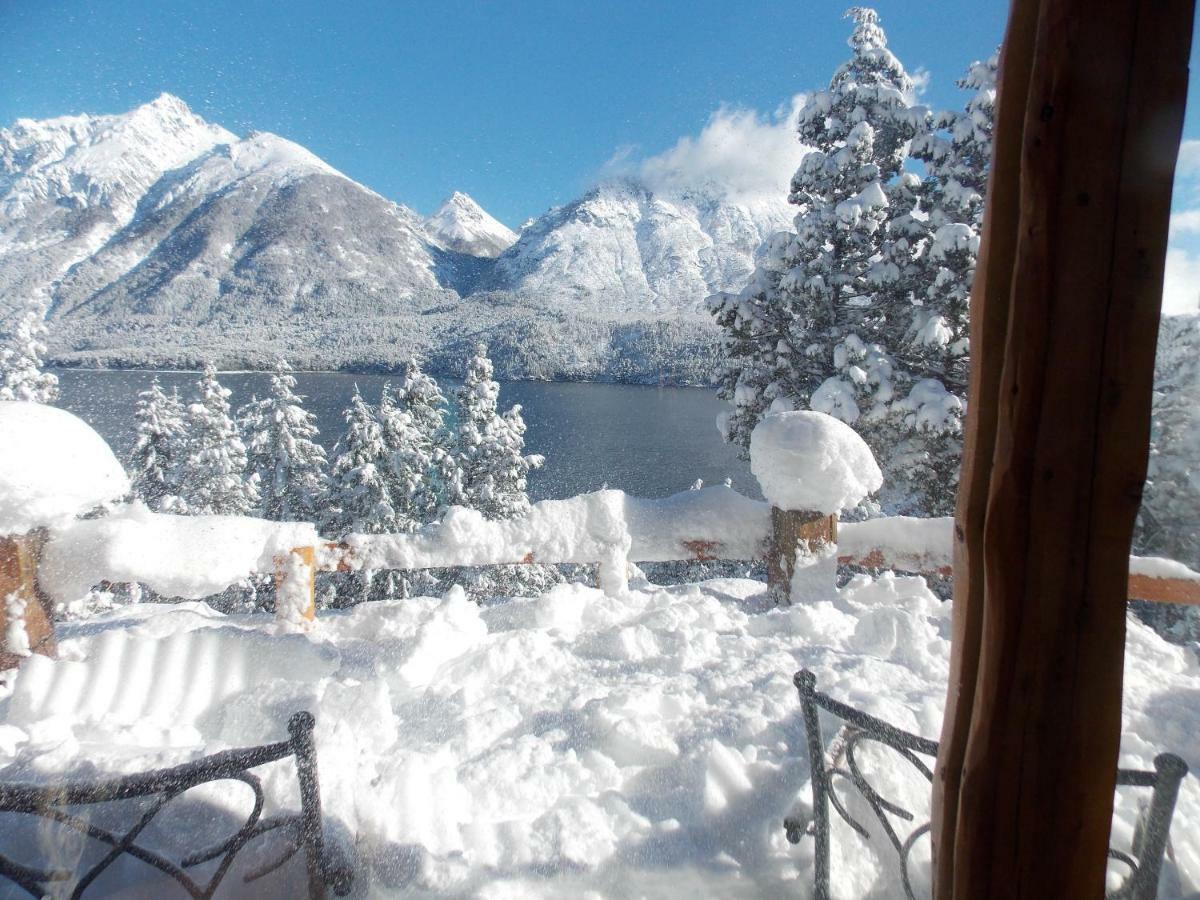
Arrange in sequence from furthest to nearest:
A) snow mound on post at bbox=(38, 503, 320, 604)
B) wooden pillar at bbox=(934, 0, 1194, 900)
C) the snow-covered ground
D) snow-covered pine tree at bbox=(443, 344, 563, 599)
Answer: snow-covered pine tree at bbox=(443, 344, 563, 599) → snow mound on post at bbox=(38, 503, 320, 604) → the snow-covered ground → wooden pillar at bbox=(934, 0, 1194, 900)

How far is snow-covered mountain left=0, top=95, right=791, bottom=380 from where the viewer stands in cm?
1596

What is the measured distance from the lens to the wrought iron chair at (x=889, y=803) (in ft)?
3.45

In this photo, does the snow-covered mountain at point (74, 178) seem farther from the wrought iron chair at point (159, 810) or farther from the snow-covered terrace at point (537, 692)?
the wrought iron chair at point (159, 810)

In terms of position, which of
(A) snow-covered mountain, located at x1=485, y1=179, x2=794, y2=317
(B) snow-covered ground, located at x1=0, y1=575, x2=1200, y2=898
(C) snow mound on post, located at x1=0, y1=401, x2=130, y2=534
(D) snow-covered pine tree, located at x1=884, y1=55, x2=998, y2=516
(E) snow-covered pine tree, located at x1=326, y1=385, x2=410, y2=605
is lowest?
(E) snow-covered pine tree, located at x1=326, y1=385, x2=410, y2=605

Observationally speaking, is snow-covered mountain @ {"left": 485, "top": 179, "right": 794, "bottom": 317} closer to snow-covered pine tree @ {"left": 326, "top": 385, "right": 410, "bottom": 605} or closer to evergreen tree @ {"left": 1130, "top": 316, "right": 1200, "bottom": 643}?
evergreen tree @ {"left": 1130, "top": 316, "right": 1200, "bottom": 643}

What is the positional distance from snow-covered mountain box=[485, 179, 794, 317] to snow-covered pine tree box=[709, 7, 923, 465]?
30.8 inches

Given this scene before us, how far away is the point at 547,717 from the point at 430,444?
45.8ft

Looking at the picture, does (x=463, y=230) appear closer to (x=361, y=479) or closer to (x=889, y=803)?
(x=361, y=479)

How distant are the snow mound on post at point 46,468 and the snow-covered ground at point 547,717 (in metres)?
0.53

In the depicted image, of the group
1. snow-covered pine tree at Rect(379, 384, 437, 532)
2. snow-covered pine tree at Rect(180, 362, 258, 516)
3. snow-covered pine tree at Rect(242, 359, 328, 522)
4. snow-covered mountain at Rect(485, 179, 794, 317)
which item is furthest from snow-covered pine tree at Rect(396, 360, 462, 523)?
snow-covered mountain at Rect(485, 179, 794, 317)

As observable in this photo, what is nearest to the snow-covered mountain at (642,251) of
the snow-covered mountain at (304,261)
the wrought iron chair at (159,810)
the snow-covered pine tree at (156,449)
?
the snow-covered mountain at (304,261)

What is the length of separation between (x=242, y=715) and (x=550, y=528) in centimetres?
136

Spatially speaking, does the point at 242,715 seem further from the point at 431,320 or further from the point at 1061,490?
the point at 431,320

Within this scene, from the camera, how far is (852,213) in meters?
7.21
